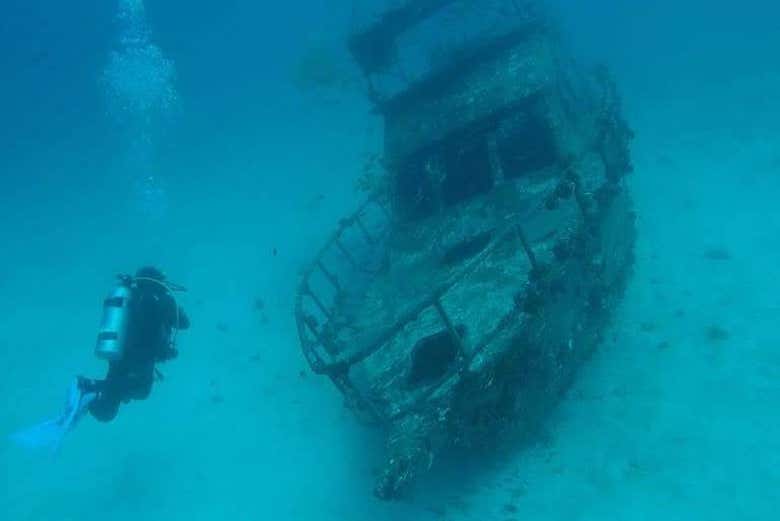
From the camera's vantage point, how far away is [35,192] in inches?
1316

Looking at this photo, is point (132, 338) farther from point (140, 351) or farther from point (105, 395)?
point (105, 395)

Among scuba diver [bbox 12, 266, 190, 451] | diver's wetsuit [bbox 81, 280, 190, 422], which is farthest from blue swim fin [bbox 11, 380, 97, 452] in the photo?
diver's wetsuit [bbox 81, 280, 190, 422]

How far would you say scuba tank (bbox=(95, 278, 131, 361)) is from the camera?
6.48 metres

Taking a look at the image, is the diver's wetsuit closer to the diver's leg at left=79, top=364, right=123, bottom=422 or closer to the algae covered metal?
the diver's leg at left=79, top=364, right=123, bottom=422

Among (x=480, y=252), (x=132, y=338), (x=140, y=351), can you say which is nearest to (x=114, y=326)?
(x=132, y=338)

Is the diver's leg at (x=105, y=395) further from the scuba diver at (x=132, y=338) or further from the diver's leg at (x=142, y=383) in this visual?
the diver's leg at (x=142, y=383)

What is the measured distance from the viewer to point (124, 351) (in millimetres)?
6582

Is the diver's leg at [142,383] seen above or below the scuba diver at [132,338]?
below

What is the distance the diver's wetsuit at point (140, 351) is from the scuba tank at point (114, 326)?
0.07 meters

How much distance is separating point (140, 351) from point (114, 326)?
0.45m

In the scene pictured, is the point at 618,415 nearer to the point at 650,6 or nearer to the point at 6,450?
the point at 6,450

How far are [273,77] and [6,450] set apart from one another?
103 ft

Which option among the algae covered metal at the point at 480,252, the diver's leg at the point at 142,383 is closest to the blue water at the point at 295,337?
the algae covered metal at the point at 480,252

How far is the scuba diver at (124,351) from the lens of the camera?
650 cm
